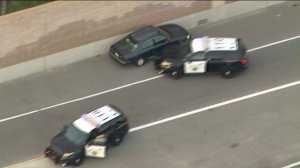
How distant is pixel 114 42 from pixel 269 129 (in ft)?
32.9

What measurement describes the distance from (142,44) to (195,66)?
10.3ft

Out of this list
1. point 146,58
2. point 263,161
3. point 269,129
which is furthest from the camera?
point 146,58

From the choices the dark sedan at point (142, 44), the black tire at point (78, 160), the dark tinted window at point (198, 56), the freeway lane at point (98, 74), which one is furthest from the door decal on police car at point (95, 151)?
the dark tinted window at point (198, 56)

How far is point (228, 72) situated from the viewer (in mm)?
26812

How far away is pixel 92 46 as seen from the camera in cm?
2912

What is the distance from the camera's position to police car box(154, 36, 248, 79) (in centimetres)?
2659

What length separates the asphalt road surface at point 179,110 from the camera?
2294cm

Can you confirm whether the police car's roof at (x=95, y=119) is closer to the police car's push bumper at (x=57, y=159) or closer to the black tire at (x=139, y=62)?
the police car's push bumper at (x=57, y=159)

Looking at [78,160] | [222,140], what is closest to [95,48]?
[78,160]

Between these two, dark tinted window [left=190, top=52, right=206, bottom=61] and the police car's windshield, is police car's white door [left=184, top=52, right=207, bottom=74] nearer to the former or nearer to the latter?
dark tinted window [left=190, top=52, right=206, bottom=61]

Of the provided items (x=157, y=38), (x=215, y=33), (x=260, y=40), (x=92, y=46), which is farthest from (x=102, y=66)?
(x=260, y=40)

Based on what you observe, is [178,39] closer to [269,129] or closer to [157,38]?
[157,38]

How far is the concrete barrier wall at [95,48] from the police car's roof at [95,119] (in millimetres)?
6296

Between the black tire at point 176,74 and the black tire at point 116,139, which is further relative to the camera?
the black tire at point 176,74
